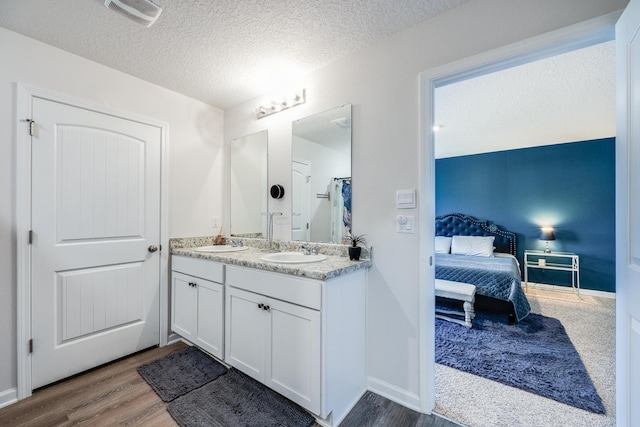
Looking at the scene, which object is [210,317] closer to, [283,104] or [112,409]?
[112,409]


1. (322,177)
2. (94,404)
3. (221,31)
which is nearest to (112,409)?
(94,404)

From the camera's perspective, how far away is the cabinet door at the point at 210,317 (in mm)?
1925

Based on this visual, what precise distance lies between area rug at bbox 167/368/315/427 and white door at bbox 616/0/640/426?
1.42 m

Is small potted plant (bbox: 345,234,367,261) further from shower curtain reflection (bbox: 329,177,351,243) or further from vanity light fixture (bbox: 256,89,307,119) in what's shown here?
vanity light fixture (bbox: 256,89,307,119)

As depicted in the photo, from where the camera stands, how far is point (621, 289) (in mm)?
1059

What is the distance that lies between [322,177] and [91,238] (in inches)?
71.6

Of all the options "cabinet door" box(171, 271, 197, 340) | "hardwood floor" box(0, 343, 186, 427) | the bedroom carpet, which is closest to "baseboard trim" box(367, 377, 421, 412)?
the bedroom carpet

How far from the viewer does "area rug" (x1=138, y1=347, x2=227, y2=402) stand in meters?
1.73

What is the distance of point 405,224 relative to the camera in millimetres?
1636

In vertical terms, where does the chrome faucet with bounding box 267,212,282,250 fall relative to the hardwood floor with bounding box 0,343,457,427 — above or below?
above

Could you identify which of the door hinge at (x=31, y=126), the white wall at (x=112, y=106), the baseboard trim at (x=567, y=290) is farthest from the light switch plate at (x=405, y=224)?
the baseboard trim at (x=567, y=290)

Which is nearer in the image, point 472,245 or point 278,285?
point 278,285

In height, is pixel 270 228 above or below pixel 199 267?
above

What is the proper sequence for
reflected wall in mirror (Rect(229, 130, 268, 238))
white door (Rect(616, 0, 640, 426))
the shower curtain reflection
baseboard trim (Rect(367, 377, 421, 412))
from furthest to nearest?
reflected wall in mirror (Rect(229, 130, 268, 238))
the shower curtain reflection
baseboard trim (Rect(367, 377, 421, 412))
white door (Rect(616, 0, 640, 426))
